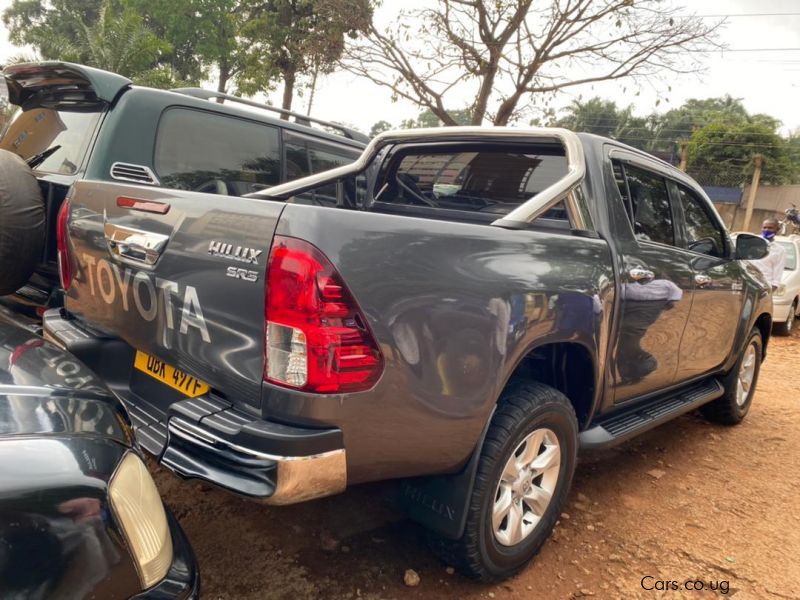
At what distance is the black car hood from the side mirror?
12.7 feet

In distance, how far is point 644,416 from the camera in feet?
10.2

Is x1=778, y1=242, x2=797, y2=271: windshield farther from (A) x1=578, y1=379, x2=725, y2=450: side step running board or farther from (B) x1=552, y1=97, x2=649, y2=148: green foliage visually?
(B) x1=552, y1=97, x2=649, y2=148: green foliage

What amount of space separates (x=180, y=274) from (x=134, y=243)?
301 millimetres

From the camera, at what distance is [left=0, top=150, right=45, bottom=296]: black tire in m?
3.01

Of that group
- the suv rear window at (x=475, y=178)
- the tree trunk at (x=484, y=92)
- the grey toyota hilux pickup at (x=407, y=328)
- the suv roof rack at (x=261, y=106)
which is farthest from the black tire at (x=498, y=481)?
the tree trunk at (x=484, y=92)

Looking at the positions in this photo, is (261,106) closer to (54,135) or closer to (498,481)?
(54,135)

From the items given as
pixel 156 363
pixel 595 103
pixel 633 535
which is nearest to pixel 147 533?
pixel 156 363

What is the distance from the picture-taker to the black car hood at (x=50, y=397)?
1.24 metres

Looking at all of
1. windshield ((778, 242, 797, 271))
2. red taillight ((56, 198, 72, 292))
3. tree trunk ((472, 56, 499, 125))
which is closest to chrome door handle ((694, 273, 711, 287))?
red taillight ((56, 198, 72, 292))

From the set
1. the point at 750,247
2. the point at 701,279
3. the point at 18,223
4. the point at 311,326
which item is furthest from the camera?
the point at 750,247

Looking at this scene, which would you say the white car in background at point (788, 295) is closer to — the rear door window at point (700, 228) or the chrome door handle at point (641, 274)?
the rear door window at point (700, 228)

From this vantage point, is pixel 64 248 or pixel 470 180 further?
pixel 470 180

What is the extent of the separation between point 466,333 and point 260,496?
0.78 m

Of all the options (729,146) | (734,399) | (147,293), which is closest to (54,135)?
(147,293)
